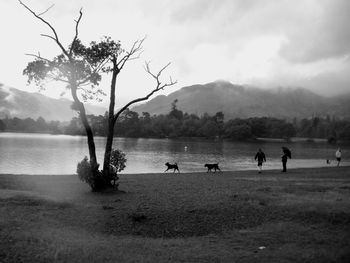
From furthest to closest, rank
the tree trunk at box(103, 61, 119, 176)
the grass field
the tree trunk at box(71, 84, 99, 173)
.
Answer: the tree trunk at box(103, 61, 119, 176) → the tree trunk at box(71, 84, 99, 173) → the grass field

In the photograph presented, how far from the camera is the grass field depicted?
11.0 metres

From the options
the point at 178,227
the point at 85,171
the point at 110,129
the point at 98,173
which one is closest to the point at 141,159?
the point at 110,129

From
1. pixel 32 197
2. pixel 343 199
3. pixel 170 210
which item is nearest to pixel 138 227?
pixel 170 210

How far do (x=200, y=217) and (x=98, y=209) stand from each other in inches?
197

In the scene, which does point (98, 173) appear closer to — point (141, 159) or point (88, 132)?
point (88, 132)

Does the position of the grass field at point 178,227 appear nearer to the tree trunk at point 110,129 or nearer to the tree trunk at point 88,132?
the tree trunk at point 88,132

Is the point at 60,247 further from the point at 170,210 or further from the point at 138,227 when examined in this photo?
the point at 170,210

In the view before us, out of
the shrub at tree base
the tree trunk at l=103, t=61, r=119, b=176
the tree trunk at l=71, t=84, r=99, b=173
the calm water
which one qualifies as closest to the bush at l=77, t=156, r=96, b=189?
the shrub at tree base

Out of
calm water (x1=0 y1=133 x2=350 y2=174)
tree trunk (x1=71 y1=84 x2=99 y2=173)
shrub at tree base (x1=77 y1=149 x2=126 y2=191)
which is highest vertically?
tree trunk (x1=71 y1=84 x2=99 y2=173)

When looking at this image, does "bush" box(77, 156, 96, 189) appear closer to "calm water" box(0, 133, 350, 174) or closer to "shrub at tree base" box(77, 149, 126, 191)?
"shrub at tree base" box(77, 149, 126, 191)

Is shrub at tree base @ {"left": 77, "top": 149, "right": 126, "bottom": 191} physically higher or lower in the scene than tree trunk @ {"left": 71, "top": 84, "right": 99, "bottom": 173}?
lower

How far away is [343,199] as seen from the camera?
18.6 meters

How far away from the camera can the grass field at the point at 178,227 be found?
11008 millimetres

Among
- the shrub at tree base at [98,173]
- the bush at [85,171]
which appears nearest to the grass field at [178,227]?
the shrub at tree base at [98,173]
